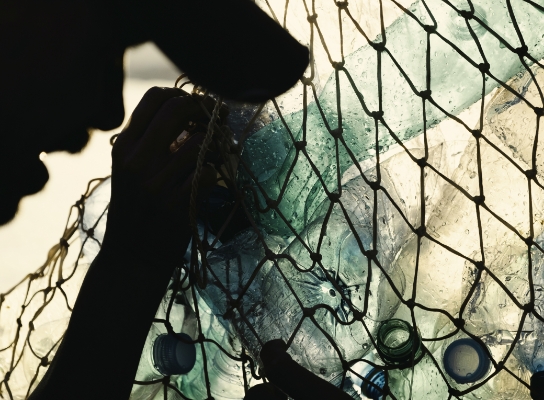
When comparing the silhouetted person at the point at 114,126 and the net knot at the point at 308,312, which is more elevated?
the silhouetted person at the point at 114,126

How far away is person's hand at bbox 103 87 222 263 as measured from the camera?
2.54ft

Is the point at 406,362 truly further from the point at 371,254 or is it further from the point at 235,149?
the point at 235,149

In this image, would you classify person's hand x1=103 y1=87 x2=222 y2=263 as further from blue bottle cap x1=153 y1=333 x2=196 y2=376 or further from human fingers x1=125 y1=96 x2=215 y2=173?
blue bottle cap x1=153 y1=333 x2=196 y2=376

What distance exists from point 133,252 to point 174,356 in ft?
0.65

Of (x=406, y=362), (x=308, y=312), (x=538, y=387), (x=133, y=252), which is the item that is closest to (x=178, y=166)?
(x=133, y=252)

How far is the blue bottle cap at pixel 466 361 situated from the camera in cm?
84

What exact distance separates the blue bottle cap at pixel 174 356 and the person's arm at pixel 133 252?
0.33 ft

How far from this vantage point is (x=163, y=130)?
0.77 metres

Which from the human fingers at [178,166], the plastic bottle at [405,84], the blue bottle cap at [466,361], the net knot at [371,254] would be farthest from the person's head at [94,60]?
the blue bottle cap at [466,361]

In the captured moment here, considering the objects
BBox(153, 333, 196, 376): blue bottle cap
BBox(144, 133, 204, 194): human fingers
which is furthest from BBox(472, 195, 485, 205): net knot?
BBox(153, 333, 196, 376): blue bottle cap

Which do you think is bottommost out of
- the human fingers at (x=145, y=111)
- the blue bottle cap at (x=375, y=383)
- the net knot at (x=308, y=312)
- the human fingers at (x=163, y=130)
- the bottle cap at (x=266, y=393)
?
the blue bottle cap at (x=375, y=383)

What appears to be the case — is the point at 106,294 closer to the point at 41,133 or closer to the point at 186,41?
the point at 41,133

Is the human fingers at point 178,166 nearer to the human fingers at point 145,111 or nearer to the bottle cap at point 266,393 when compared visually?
the human fingers at point 145,111

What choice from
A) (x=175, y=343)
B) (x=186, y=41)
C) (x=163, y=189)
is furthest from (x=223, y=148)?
(x=175, y=343)
